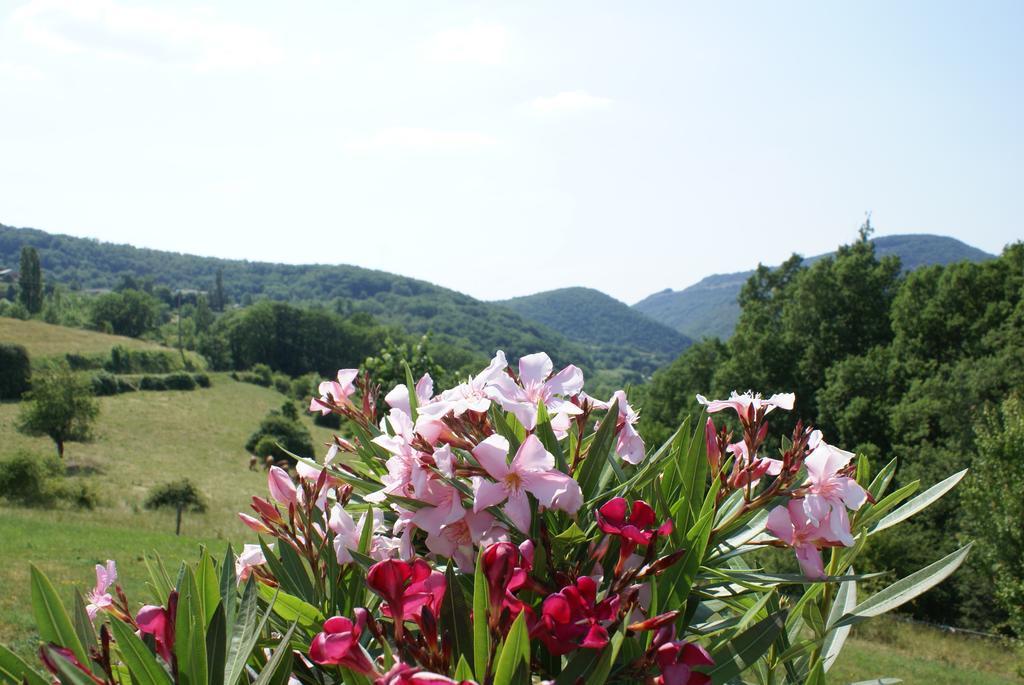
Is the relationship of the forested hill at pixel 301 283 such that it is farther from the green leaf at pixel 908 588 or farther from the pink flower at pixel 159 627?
the pink flower at pixel 159 627

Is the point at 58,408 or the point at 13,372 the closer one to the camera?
the point at 58,408

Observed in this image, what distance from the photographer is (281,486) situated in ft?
4.11

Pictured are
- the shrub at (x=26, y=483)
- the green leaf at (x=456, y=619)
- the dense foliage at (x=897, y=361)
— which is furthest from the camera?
the shrub at (x=26, y=483)

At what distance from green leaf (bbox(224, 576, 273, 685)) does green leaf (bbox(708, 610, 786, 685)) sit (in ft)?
1.94

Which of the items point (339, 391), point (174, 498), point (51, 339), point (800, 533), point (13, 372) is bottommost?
point (174, 498)

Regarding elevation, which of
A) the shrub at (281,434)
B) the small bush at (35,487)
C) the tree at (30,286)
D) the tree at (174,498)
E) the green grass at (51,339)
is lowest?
the shrub at (281,434)

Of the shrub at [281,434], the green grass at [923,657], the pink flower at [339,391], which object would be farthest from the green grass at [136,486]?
the green grass at [923,657]

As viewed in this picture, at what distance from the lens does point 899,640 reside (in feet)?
52.6

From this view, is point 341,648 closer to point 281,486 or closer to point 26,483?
point 281,486

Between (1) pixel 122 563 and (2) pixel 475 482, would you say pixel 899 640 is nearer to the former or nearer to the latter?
(1) pixel 122 563

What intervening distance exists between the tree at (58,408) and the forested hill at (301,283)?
305ft

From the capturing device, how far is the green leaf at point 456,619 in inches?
36.9

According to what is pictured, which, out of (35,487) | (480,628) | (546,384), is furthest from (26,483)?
(480,628)

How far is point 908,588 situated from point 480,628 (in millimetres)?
753
